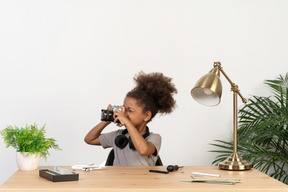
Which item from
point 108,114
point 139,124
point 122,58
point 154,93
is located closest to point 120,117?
point 108,114

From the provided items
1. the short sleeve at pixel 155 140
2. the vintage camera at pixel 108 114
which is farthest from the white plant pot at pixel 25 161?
the short sleeve at pixel 155 140

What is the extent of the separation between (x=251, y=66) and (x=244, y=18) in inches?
17.2

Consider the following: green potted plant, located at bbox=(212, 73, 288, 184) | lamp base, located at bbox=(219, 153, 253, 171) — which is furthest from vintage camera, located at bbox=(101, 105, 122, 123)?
green potted plant, located at bbox=(212, 73, 288, 184)

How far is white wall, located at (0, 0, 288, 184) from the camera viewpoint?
3.55 metres

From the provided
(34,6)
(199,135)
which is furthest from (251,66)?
(34,6)

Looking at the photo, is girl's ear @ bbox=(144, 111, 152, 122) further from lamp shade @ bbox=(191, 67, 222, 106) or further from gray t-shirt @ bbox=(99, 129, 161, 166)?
lamp shade @ bbox=(191, 67, 222, 106)

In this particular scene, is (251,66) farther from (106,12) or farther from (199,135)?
(106,12)

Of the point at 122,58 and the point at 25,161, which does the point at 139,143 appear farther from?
the point at 122,58

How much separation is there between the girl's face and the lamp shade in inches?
17.6

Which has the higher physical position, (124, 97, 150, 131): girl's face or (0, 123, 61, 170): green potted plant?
(124, 97, 150, 131): girl's face

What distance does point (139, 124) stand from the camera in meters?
2.54

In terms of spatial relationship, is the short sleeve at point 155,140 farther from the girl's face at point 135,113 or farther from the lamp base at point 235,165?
the lamp base at point 235,165

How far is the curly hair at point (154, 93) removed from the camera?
2.54m

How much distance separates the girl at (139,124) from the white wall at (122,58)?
0.94 metres
